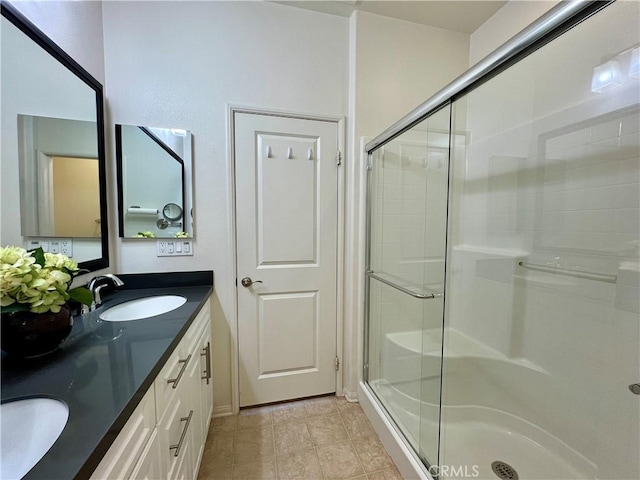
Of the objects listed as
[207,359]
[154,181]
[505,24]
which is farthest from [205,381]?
[505,24]

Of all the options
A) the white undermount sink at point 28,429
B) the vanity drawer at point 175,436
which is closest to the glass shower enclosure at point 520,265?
the vanity drawer at point 175,436

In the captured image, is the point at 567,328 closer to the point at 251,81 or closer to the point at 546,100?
the point at 546,100

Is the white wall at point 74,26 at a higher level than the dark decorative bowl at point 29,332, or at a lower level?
higher

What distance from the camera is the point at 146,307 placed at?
1.50 m

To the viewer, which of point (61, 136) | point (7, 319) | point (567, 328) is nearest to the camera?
point (7, 319)

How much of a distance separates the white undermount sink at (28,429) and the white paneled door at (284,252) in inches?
47.3

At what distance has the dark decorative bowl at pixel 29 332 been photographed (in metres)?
0.77

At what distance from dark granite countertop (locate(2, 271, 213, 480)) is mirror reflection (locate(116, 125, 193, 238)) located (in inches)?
25.2

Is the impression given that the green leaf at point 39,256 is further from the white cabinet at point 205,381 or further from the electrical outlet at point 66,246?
the white cabinet at point 205,381

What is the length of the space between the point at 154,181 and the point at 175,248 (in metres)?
0.44

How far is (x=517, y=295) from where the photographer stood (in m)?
1.60

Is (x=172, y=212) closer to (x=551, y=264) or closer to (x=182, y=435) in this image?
(x=182, y=435)

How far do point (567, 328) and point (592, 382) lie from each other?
0.79 ft

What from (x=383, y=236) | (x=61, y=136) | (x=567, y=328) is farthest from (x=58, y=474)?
(x=567, y=328)
